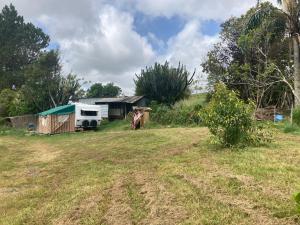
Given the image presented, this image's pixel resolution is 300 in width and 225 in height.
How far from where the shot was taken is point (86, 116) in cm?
2652

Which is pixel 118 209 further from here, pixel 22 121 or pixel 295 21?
pixel 22 121

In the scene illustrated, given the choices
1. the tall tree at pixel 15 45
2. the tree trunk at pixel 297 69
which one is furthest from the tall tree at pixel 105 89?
the tree trunk at pixel 297 69

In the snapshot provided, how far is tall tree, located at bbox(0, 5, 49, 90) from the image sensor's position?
4812 cm

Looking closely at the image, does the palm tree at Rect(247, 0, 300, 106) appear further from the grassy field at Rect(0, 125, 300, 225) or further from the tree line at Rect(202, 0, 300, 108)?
the grassy field at Rect(0, 125, 300, 225)

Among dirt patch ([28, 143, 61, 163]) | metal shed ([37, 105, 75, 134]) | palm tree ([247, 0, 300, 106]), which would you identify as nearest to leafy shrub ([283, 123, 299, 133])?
palm tree ([247, 0, 300, 106])

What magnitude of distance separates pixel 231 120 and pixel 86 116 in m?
18.2

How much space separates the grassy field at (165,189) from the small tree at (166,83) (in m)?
23.0

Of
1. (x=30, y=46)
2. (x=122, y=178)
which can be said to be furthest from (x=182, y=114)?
(x=30, y=46)

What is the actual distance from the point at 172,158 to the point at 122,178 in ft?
6.98

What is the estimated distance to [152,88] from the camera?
33.6 m

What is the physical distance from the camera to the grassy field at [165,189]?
15.3 ft

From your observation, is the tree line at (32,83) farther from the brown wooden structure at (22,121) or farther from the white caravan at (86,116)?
the white caravan at (86,116)

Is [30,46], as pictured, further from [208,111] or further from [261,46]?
[208,111]

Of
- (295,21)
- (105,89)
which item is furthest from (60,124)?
(105,89)
